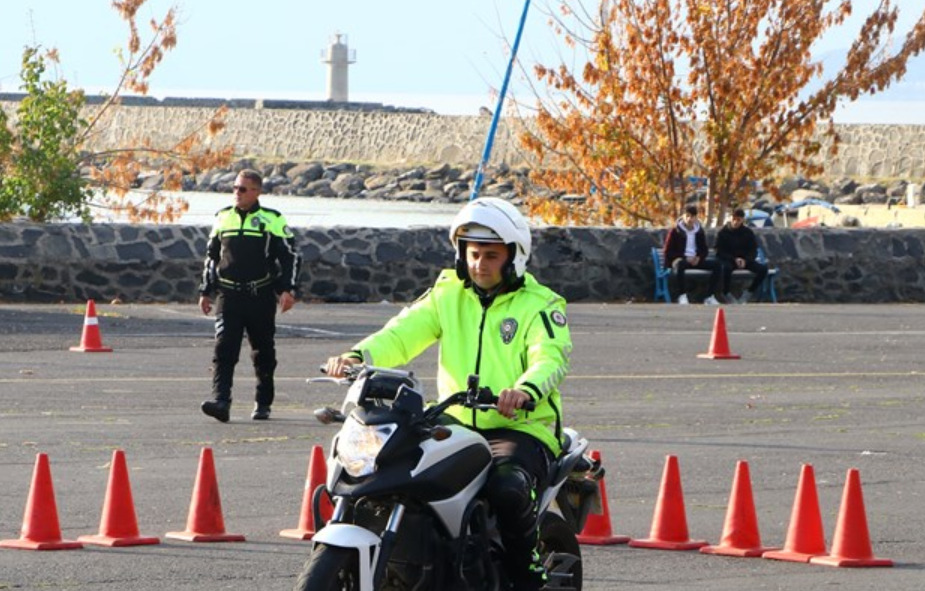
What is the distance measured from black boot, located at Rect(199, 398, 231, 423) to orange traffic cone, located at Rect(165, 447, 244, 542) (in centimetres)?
489

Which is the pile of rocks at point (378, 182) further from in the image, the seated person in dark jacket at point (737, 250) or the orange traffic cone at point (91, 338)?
the orange traffic cone at point (91, 338)

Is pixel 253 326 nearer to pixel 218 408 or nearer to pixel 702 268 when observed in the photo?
pixel 218 408

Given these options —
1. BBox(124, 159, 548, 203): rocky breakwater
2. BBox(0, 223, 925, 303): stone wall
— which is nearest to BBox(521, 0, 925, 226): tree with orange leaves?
BBox(0, 223, 925, 303): stone wall

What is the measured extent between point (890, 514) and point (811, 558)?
5.79 ft

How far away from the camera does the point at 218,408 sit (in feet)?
49.2

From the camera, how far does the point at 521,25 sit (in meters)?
35.9

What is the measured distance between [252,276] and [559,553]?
7.98 metres

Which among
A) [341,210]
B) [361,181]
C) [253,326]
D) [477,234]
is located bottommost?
[341,210]

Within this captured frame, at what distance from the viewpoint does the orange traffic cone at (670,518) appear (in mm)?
10086

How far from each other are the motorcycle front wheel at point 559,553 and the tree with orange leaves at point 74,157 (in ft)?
69.8

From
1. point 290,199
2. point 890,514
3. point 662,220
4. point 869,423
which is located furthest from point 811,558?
point 290,199

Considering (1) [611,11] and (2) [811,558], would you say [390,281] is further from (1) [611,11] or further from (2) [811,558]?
(2) [811,558]

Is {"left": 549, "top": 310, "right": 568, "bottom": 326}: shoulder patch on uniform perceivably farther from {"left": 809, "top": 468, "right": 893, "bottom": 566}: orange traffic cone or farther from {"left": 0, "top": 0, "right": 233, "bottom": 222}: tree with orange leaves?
{"left": 0, "top": 0, "right": 233, "bottom": 222}: tree with orange leaves

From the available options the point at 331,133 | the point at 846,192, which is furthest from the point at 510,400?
the point at 331,133
